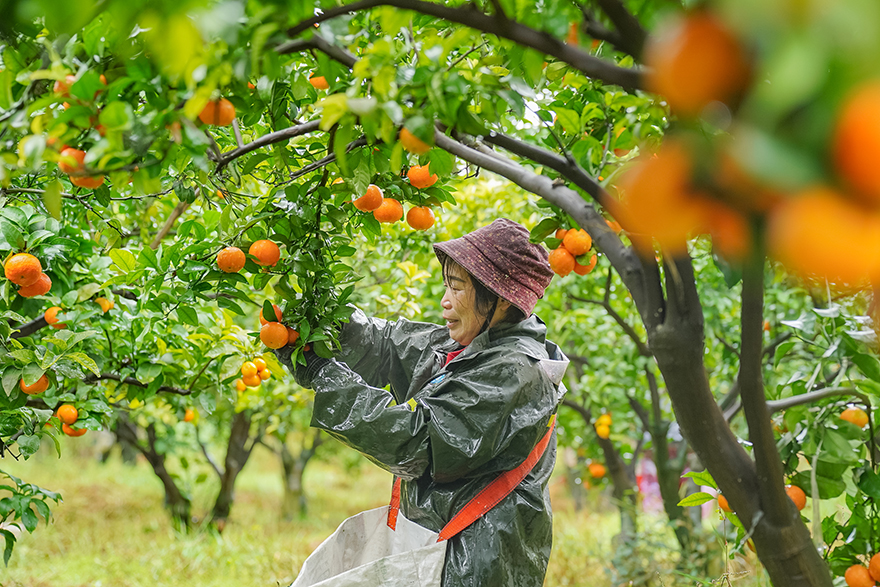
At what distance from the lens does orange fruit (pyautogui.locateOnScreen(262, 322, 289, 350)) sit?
4.91ft

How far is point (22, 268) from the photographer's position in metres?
1.66

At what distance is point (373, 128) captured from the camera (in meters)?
0.86

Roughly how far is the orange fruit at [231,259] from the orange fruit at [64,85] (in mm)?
571

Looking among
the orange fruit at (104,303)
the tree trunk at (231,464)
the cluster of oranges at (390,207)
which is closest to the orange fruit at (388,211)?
the cluster of oranges at (390,207)

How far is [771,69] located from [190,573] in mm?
4797

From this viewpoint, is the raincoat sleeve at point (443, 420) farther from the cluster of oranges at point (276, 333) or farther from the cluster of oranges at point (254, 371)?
the cluster of oranges at point (254, 371)

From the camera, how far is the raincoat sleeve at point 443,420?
148 cm

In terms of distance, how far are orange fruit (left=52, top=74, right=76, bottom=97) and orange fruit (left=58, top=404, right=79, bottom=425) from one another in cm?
139

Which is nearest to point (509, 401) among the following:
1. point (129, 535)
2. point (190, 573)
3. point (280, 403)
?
point (280, 403)

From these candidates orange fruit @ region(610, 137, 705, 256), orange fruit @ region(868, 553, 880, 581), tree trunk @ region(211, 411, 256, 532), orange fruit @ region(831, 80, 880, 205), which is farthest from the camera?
tree trunk @ region(211, 411, 256, 532)

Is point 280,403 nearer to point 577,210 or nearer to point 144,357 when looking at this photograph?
point 144,357

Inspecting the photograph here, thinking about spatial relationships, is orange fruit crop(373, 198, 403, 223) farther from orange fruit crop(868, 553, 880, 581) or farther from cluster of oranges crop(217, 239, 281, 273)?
orange fruit crop(868, 553, 880, 581)

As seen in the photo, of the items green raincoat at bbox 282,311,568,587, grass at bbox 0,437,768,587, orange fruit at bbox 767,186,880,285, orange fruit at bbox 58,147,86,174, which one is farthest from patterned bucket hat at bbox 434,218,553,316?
grass at bbox 0,437,768,587

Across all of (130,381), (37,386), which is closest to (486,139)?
(37,386)
